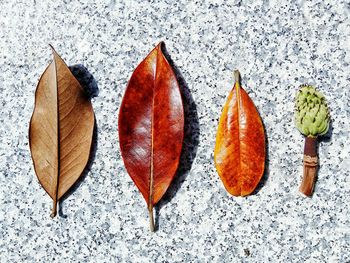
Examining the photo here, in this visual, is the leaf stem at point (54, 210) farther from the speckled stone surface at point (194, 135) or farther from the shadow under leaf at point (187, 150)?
the shadow under leaf at point (187, 150)

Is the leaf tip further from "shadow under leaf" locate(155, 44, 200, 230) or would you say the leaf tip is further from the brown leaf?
the brown leaf

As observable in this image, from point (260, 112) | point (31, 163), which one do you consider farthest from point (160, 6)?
point (31, 163)

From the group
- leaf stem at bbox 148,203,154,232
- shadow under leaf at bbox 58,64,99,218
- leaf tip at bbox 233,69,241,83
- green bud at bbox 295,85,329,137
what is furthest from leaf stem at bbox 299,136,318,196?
shadow under leaf at bbox 58,64,99,218

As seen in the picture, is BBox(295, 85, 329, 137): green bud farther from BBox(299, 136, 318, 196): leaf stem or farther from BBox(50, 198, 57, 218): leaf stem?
BBox(50, 198, 57, 218): leaf stem

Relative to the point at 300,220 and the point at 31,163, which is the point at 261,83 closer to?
the point at 300,220

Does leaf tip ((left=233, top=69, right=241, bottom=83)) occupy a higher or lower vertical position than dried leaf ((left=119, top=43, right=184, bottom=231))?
higher

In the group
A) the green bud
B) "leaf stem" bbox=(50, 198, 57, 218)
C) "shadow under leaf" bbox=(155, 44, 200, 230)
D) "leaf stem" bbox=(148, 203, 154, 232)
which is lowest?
"leaf stem" bbox=(50, 198, 57, 218)
